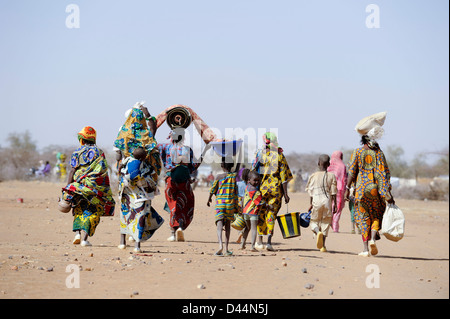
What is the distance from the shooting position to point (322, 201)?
40.3 feet

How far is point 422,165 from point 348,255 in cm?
5753

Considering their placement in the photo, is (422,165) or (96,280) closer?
(96,280)

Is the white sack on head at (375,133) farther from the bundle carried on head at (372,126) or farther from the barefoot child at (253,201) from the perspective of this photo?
the barefoot child at (253,201)

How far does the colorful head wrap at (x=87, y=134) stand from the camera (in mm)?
11812

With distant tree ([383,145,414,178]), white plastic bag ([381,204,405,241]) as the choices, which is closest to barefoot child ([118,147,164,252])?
white plastic bag ([381,204,405,241])

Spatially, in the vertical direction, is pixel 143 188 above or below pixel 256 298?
above

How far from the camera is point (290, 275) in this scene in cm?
924

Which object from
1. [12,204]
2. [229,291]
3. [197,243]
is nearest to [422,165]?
[12,204]

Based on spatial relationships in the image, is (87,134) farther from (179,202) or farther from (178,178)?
(179,202)

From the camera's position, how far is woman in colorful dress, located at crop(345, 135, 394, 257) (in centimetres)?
1162

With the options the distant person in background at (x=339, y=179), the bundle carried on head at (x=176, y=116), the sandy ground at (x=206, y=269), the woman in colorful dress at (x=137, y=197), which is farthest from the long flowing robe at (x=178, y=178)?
the distant person in background at (x=339, y=179)

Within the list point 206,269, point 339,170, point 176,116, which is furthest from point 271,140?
point 339,170
